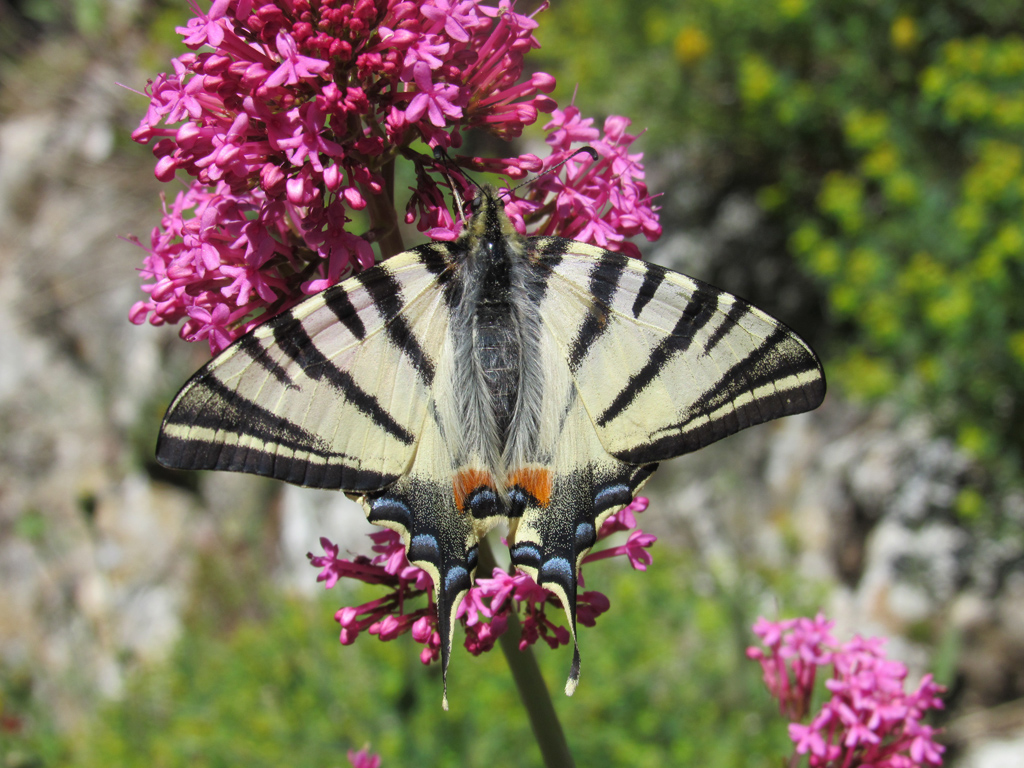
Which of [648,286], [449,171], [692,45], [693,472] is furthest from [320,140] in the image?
[692,45]

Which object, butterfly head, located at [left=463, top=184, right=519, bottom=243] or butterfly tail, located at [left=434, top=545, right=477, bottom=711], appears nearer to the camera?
butterfly tail, located at [left=434, top=545, right=477, bottom=711]

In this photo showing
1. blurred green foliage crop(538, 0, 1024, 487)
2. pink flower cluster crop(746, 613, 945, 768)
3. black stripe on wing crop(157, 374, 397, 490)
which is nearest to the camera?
black stripe on wing crop(157, 374, 397, 490)

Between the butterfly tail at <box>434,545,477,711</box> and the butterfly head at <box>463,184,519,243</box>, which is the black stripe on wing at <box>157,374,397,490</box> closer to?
the butterfly tail at <box>434,545,477,711</box>

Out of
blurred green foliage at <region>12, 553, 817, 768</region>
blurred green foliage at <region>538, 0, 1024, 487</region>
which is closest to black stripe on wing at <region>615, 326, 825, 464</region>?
blurred green foliage at <region>12, 553, 817, 768</region>

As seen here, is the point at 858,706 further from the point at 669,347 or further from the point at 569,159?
the point at 569,159

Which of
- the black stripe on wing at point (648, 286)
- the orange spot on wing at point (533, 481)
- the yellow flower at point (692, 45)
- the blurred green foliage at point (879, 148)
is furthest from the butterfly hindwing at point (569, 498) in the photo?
the yellow flower at point (692, 45)

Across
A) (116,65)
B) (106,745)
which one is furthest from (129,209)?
(106,745)

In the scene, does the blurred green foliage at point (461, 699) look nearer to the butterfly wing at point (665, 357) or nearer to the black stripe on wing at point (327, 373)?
the black stripe on wing at point (327, 373)
